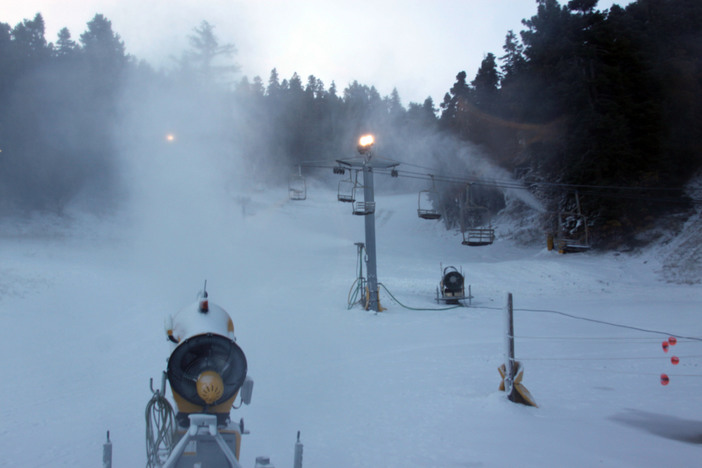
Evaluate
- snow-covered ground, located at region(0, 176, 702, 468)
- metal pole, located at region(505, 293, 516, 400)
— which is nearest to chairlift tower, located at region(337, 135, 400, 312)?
snow-covered ground, located at region(0, 176, 702, 468)

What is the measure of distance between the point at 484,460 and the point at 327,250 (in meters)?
32.0

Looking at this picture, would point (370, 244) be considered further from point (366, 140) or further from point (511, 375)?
point (511, 375)

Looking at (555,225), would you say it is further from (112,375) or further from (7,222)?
(7,222)

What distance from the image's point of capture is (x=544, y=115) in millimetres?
36156

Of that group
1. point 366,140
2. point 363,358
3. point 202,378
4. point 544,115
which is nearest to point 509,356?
point 363,358

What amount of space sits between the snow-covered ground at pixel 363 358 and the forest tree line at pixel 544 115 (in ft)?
17.4

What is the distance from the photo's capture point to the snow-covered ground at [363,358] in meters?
6.45

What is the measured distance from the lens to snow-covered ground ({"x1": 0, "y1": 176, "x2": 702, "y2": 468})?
254 inches

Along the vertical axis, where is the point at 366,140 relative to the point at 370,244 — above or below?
above

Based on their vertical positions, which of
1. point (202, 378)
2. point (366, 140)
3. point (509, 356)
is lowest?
point (509, 356)

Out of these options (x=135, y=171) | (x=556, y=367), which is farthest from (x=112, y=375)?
(x=135, y=171)

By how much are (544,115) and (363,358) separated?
30.7m

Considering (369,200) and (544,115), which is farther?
(544,115)

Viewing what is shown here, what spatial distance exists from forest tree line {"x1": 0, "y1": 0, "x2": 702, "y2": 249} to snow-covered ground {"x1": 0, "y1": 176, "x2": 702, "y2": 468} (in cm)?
530
